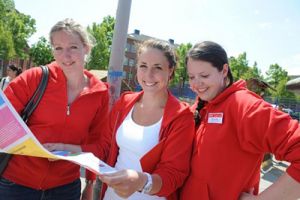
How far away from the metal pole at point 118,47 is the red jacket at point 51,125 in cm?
88

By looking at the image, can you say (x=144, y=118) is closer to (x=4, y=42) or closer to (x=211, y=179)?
(x=211, y=179)

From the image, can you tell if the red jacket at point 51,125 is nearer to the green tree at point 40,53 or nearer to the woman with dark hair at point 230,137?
the woman with dark hair at point 230,137

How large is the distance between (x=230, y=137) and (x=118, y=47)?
195 cm

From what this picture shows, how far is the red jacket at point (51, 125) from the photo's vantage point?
2.45 m

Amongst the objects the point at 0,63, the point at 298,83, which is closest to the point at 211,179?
the point at 298,83

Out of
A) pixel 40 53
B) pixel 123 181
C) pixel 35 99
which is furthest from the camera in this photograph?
pixel 40 53

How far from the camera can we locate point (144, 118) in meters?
2.42

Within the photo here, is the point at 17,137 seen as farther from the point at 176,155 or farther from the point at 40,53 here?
the point at 40,53

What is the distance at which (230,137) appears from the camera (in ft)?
6.53

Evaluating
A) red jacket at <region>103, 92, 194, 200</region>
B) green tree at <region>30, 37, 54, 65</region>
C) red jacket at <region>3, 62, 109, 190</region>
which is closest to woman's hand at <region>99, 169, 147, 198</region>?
red jacket at <region>103, 92, 194, 200</region>

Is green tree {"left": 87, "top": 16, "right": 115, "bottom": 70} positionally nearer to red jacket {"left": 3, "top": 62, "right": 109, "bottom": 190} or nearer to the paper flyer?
red jacket {"left": 3, "top": 62, "right": 109, "bottom": 190}

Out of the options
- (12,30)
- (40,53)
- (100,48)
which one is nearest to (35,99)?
(12,30)

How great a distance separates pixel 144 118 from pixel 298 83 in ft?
10.6

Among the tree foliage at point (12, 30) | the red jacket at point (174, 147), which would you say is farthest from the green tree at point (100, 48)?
the red jacket at point (174, 147)
